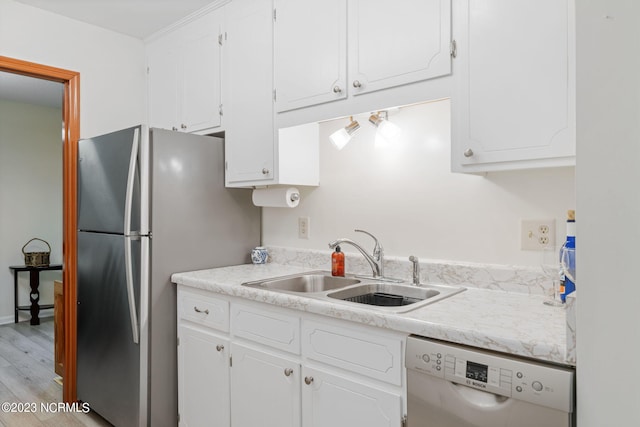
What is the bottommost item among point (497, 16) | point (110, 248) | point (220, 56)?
point (110, 248)

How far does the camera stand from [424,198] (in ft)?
6.36

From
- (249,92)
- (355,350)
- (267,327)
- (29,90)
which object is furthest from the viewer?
(29,90)

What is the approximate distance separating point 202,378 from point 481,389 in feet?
4.52

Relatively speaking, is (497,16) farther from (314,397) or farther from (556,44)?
(314,397)

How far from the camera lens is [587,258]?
0.62m

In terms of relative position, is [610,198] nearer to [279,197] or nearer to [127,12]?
[279,197]

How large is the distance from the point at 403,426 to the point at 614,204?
1.02 meters

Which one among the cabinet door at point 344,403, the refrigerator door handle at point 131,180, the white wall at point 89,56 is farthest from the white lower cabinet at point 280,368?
the white wall at point 89,56

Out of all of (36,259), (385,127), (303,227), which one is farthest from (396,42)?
(36,259)

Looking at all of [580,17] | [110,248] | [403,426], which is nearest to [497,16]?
[580,17]

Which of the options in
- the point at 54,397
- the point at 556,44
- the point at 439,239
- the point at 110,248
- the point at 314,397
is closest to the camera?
the point at 556,44

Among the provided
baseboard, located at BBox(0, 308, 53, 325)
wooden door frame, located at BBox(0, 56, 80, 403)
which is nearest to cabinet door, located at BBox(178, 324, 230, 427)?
wooden door frame, located at BBox(0, 56, 80, 403)

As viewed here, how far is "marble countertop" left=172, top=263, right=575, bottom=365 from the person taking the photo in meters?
1.08

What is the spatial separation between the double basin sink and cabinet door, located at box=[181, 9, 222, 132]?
1.01 meters
